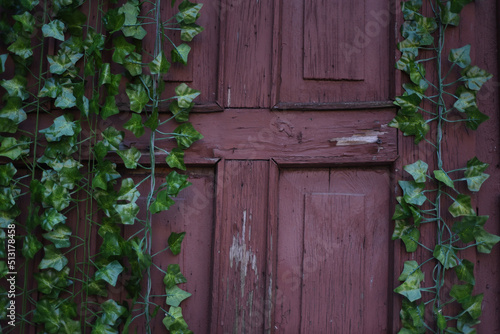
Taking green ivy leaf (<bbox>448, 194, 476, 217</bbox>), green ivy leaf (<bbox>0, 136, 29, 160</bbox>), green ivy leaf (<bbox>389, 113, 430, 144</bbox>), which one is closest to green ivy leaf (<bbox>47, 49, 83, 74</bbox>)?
green ivy leaf (<bbox>0, 136, 29, 160</bbox>)

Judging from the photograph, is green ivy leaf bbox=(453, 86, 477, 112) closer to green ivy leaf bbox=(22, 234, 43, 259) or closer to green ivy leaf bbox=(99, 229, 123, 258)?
green ivy leaf bbox=(99, 229, 123, 258)

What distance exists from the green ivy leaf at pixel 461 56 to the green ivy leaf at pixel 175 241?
89 cm

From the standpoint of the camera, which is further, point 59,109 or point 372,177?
point 59,109

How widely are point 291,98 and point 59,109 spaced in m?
0.71

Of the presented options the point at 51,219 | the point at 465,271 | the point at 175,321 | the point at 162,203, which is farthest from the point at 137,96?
the point at 465,271

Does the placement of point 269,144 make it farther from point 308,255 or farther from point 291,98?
point 308,255

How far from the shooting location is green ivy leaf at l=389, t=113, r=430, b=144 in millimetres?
1444

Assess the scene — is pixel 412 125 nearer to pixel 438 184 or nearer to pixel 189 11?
pixel 438 184

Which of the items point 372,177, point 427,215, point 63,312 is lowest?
point 63,312

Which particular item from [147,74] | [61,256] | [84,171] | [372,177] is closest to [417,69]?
[372,177]

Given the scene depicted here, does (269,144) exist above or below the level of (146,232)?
above

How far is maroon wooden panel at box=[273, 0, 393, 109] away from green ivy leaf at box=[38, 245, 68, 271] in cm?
77

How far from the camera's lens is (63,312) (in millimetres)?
1516

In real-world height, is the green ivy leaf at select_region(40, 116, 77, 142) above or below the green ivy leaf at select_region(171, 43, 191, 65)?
below
